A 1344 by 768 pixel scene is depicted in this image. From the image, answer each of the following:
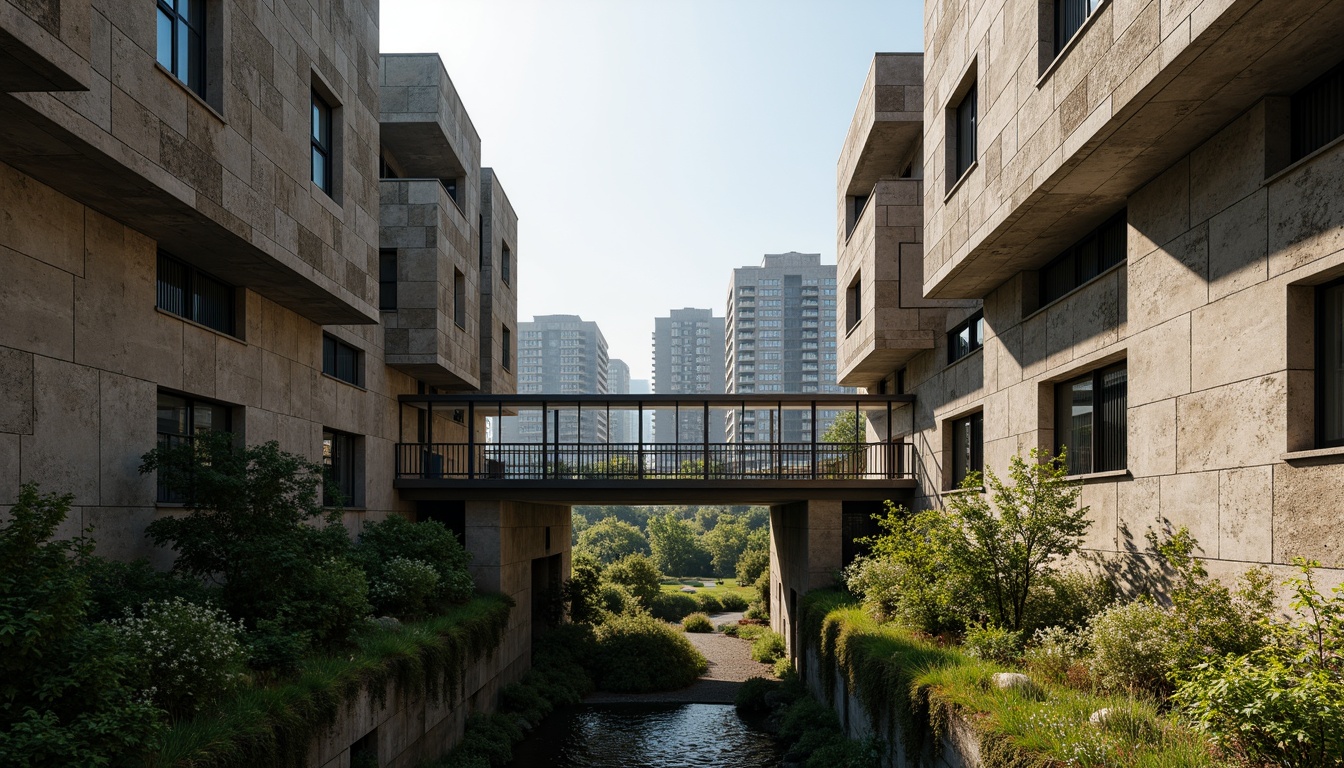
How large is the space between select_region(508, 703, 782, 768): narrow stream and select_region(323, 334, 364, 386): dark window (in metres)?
9.48

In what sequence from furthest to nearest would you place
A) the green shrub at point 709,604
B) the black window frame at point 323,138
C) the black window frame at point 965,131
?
the green shrub at point 709,604 < the black window frame at point 323,138 < the black window frame at point 965,131

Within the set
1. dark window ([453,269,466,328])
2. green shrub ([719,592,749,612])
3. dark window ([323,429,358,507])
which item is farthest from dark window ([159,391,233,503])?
green shrub ([719,592,749,612])

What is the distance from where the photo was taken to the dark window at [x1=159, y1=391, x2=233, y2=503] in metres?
13.2

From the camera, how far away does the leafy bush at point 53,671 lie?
255 inches

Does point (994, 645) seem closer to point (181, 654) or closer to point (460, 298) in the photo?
point (181, 654)

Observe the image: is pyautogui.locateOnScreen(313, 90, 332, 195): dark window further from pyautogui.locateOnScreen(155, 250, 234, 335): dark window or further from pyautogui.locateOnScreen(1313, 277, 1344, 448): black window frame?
pyautogui.locateOnScreen(1313, 277, 1344, 448): black window frame

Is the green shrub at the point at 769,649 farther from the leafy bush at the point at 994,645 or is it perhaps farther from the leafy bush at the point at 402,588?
the leafy bush at the point at 994,645

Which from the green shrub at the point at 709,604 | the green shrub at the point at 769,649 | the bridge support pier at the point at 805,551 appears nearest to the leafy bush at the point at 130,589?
the bridge support pier at the point at 805,551

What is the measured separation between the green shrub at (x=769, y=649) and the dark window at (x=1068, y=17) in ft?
70.1

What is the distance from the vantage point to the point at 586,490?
22.6 metres

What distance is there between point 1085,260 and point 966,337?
5685 mm

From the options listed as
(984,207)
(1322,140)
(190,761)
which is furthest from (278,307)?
(1322,140)

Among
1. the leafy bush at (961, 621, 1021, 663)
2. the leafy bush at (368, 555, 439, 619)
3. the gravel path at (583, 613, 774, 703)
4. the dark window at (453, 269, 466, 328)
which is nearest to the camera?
the leafy bush at (961, 621, 1021, 663)

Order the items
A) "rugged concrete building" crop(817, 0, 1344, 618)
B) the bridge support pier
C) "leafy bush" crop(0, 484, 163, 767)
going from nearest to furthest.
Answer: "leafy bush" crop(0, 484, 163, 767)
"rugged concrete building" crop(817, 0, 1344, 618)
the bridge support pier
